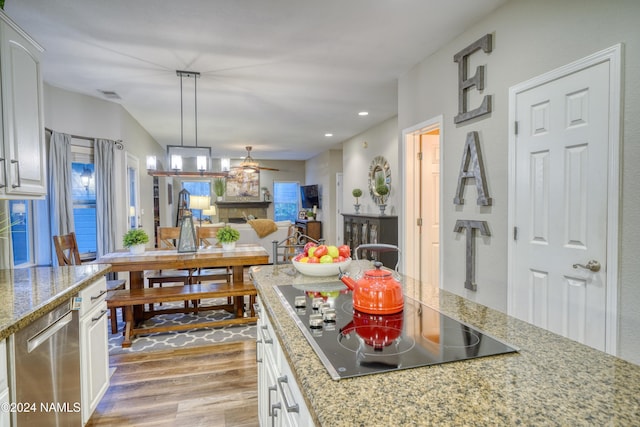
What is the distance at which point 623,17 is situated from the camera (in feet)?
5.91

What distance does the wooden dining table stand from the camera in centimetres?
325

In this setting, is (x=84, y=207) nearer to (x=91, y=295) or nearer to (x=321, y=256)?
(x=91, y=295)

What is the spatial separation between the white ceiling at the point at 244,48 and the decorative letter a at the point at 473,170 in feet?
2.42

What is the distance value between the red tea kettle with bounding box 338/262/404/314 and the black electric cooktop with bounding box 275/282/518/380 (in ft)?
0.08

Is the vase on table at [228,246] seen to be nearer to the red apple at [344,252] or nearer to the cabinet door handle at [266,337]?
the red apple at [344,252]

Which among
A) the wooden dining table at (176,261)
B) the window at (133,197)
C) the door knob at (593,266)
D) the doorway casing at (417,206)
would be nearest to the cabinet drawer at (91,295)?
the wooden dining table at (176,261)

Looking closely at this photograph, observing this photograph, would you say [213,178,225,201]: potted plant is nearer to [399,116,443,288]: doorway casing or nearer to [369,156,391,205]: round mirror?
[369,156,391,205]: round mirror

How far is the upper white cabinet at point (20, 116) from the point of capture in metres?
1.82

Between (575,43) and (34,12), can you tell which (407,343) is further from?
(34,12)

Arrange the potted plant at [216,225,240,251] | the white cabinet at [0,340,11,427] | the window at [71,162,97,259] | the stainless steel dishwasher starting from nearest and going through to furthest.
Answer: the white cabinet at [0,340,11,427] → the stainless steel dishwasher → the potted plant at [216,225,240,251] → the window at [71,162,97,259]

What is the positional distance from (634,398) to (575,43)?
211 centimetres

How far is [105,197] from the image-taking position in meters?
4.64

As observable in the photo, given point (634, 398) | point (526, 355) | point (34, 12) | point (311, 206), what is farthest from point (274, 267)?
point (311, 206)

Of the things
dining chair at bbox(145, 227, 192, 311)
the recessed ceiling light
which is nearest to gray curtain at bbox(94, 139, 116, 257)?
the recessed ceiling light
